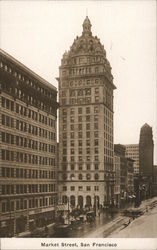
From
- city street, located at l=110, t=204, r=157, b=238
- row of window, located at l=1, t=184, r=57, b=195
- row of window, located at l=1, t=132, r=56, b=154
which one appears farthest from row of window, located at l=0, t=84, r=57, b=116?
city street, located at l=110, t=204, r=157, b=238

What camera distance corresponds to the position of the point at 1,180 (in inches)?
1022

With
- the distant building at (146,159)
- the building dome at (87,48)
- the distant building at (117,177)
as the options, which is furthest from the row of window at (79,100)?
the distant building at (146,159)

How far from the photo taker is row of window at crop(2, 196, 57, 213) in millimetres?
26612

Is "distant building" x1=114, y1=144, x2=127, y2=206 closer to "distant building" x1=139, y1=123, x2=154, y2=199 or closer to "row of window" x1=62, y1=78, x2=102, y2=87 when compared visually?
"distant building" x1=139, y1=123, x2=154, y2=199

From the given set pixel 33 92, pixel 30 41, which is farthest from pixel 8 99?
pixel 30 41

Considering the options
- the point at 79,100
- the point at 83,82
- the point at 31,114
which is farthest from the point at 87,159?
the point at 31,114

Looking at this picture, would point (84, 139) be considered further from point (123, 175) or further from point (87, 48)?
point (123, 175)

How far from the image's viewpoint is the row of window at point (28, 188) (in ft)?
87.0

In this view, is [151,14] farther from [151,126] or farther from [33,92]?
[33,92]

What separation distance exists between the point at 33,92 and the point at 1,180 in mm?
9843

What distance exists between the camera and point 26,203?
100ft

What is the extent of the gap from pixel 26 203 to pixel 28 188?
1.04m

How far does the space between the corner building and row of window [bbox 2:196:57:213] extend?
2.76m

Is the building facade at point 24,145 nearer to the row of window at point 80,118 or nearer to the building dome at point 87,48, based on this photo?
the building dome at point 87,48
